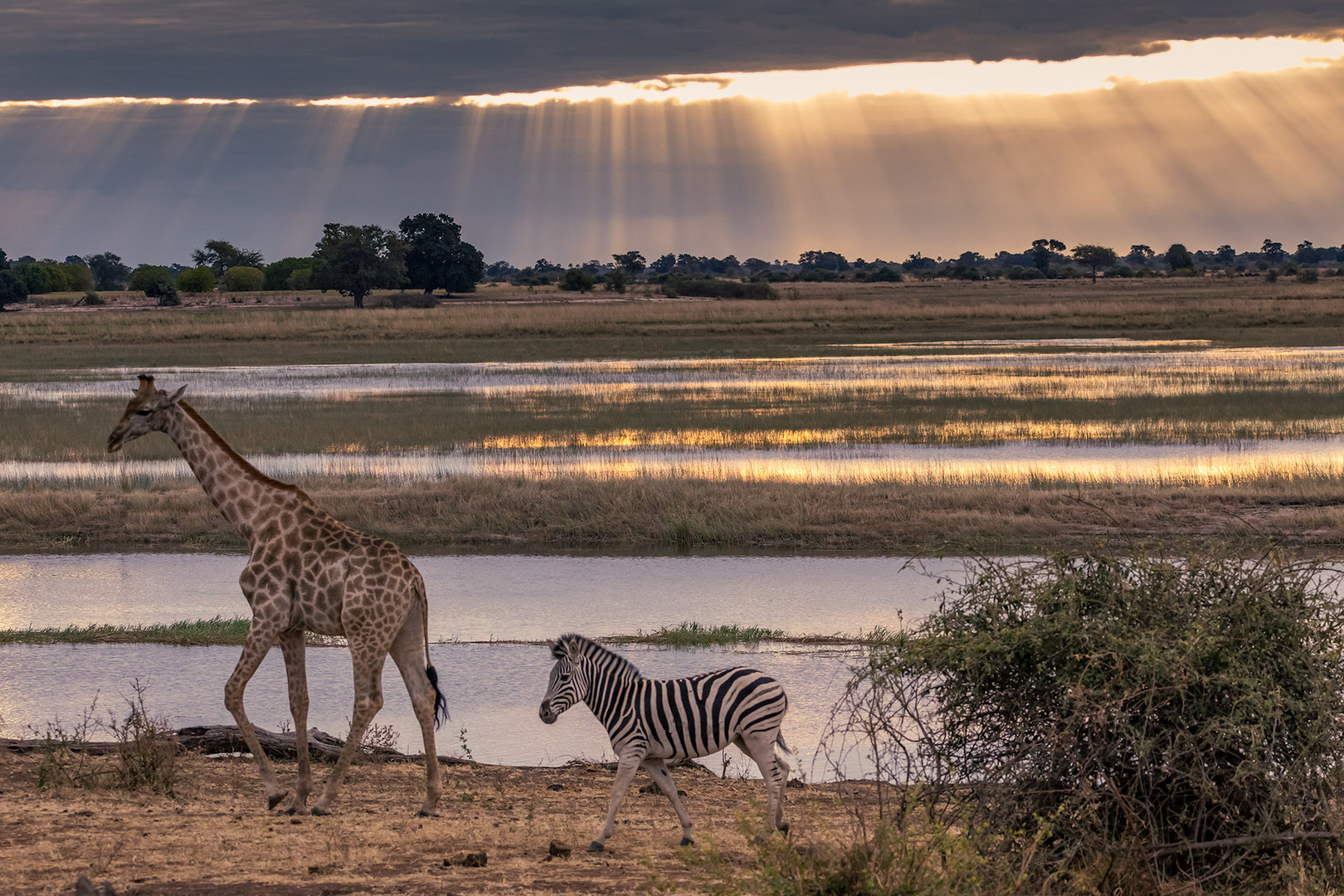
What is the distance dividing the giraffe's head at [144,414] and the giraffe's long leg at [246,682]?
159 centimetres

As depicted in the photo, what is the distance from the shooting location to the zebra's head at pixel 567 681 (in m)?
8.52

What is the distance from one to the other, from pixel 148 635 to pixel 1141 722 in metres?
12.1

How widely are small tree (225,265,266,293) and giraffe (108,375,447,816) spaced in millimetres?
143801

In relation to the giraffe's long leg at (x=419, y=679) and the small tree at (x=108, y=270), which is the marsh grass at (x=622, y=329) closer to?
the giraffe's long leg at (x=419, y=679)

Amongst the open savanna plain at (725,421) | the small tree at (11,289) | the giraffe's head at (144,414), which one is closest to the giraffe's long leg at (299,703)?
the giraffe's head at (144,414)

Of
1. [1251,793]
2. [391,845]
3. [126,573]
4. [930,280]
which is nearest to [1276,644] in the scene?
[1251,793]

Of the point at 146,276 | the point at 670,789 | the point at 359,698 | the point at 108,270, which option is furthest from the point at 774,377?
the point at 108,270

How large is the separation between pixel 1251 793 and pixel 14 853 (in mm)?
6463

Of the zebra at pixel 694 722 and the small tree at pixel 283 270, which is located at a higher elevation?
the small tree at pixel 283 270

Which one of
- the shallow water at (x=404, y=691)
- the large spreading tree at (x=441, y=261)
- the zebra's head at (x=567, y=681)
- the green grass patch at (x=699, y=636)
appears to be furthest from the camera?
the large spreading tree at (x=441, y=261)

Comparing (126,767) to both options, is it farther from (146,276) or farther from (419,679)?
(146,276)

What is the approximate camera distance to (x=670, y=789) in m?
8.24

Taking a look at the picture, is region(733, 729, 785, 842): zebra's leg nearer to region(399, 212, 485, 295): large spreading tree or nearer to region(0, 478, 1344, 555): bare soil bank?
region(0, 478, 1344, 555): bare soil bank

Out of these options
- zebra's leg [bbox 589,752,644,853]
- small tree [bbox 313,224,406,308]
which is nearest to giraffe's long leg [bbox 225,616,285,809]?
zebra's leg [bbox 589,752,644,853]
